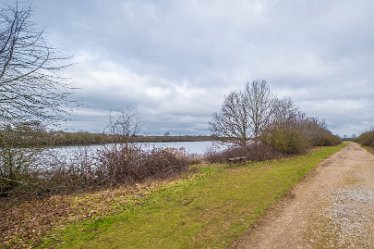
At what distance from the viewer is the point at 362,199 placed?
9.75 m

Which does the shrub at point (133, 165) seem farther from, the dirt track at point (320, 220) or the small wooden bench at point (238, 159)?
the dirt track at point (320, 220)

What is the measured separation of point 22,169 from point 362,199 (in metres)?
11.0

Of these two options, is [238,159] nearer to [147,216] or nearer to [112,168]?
[112,168]

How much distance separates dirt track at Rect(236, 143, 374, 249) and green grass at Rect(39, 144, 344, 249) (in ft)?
1.47

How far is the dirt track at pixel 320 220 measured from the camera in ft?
21.1

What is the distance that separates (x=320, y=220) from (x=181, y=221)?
3.42m

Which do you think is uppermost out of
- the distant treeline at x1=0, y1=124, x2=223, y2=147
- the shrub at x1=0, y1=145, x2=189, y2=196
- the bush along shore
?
the distant treeline at x1=0, y1=124, x2=223, y2=147

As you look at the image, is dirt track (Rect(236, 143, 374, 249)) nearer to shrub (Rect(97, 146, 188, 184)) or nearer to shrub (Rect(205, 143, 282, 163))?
shrub (Rect(97, 146, 188, 184))

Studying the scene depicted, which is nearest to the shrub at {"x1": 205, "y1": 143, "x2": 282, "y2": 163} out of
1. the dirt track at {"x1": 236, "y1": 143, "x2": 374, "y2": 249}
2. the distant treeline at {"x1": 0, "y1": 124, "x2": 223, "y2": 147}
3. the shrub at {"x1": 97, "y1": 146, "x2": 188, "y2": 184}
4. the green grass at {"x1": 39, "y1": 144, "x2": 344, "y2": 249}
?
the shrub at {"x1": 97, "y1": 146, "x2": 188, "y2": 184}

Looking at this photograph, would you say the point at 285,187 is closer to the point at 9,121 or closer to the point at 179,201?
the point at 179,201

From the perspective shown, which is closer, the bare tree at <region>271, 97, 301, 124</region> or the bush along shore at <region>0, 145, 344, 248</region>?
the bush along shore at <region>0, 145, 344, 248</region>

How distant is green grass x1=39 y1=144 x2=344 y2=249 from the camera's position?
22.5 ft

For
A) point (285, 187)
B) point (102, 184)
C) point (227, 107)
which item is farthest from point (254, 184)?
point (227, 107)

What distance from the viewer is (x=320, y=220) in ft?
25.4
